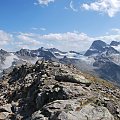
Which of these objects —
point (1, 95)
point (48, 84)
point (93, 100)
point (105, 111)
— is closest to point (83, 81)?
point (48, 84)

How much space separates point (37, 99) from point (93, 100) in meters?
8.36

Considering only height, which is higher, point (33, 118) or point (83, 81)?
point (83, 81)

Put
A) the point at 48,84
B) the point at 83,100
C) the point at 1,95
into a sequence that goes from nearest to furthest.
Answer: the point at 83,100
the point at 48,84
the point at 1,95

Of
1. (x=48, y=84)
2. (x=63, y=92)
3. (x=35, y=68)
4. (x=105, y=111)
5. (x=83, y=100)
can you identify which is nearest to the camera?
(x=105, y=111)

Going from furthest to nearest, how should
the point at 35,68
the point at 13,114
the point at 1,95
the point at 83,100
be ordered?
1. the point at 35,68
2. the point at 1,95
3. the point at 13,114
4. the point at 83,100

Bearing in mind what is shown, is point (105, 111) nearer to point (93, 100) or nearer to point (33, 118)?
point (93, 100)

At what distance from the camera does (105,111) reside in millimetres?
33594

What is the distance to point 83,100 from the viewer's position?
122 ft

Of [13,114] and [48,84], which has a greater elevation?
[48,84]

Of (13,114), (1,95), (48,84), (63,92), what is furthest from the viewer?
(1,95)

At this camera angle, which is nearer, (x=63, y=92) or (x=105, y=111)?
(x=105, y=111)

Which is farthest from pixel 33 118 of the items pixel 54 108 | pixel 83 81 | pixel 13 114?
pixel 83 81

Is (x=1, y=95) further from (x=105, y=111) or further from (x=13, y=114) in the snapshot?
(x=105, y=111)

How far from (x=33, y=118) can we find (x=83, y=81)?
12955 mm
